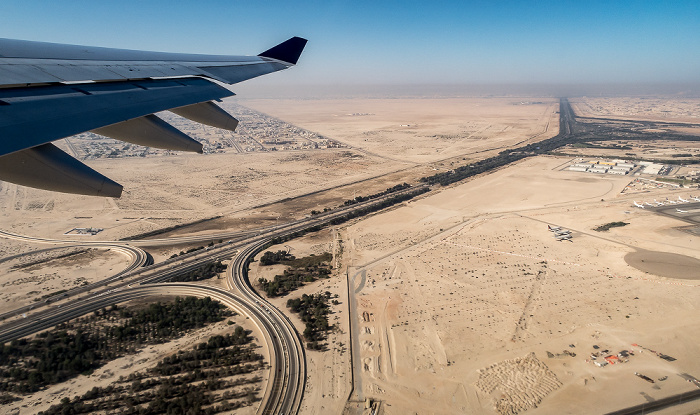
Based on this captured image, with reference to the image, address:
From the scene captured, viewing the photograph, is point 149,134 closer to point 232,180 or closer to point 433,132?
point 232,180

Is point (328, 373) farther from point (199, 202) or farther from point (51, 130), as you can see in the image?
point (199, 202)

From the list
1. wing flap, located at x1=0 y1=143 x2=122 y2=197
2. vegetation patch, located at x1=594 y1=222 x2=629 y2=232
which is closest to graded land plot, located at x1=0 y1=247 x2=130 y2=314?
wing flap, located at x1=0 y1=143 x2=122 y2=197

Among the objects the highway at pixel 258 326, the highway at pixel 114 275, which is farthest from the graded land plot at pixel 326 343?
the highway at pixel 114 275

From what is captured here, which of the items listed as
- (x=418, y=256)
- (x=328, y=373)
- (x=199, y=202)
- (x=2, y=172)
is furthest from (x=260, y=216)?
(x=2, y=172)

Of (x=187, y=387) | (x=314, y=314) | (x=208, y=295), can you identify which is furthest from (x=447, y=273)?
(x=187, y=387)

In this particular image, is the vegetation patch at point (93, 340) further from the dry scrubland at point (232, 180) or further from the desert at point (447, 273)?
the dry scrubland at point (232, 180)

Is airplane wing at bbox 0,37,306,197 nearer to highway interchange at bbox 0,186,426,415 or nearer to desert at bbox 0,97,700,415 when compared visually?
highway interchange at bbox 0,186,426,415
